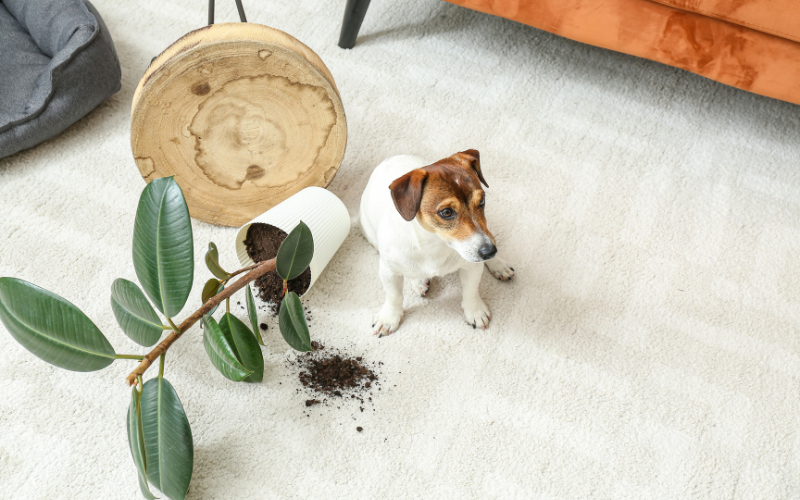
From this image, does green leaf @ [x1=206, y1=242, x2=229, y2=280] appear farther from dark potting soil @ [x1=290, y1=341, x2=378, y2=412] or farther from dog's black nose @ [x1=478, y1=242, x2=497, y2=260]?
dog's black nose @ [x1=478, y1=242, x2=497, y2=260]

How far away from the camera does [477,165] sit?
113cm

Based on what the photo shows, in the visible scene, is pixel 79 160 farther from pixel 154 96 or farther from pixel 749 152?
pixel 749 152

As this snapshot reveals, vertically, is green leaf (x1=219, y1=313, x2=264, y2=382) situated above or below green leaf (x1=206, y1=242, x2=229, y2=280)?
below

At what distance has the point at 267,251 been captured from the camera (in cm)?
140

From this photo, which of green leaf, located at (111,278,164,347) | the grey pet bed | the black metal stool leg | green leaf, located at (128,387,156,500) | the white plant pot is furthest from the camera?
the black metal stool leg

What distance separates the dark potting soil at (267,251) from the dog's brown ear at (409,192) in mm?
444

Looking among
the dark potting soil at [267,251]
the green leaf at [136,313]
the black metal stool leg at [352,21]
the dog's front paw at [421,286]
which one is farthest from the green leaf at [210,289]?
the black metal stool leg at [352,21]

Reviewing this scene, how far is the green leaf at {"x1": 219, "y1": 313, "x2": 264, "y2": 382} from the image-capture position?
1.15 meters

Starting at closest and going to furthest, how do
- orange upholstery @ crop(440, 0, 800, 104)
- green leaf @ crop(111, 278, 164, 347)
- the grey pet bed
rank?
green leaf @ crop(111, 278, 164, 347) → orange upholstery @ crop(440, 0, 800, 104) → the grey pet bed

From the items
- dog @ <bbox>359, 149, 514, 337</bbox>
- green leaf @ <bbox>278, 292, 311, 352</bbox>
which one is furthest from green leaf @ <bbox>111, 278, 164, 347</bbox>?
dog @ <bbox>359, 149, 514, 337</bbox>

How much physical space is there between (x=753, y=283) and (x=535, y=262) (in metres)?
0.56

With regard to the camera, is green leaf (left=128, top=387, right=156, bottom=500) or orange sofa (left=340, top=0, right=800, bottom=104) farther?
orange sofa (left=340, top=0, right=800, bottom=104)

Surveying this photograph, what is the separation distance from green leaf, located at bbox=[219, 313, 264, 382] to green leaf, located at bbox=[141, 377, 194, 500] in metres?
0.15

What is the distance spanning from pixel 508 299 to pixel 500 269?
0.08m
